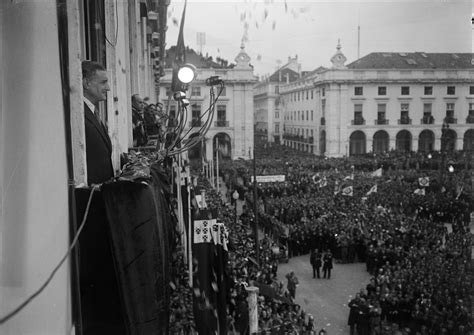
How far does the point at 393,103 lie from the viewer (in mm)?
53188

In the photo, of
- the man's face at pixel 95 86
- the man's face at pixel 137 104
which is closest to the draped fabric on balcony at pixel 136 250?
the man's face at pixel 95 86

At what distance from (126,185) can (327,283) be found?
14.0 m

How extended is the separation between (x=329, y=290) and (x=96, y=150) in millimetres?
12983

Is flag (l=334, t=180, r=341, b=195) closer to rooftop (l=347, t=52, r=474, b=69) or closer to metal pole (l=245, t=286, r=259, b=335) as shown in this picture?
metal pole (l=245, t=286, r=259, b=335)

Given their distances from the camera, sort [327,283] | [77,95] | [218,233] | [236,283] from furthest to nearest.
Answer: [327,283], [236,283], [218,233], [77,95]

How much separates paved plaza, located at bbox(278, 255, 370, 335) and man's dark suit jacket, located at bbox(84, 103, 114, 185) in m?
9.62

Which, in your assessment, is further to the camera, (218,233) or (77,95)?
(218,233)

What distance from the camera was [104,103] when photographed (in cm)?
345

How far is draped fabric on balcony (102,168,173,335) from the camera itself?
1.81 m

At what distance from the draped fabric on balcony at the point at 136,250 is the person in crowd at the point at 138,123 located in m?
3.92

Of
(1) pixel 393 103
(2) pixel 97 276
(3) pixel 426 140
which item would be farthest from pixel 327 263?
(3) pixel 426 140

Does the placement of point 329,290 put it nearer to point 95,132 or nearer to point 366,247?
point 366,247

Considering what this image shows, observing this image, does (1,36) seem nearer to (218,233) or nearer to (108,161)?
(108,161)

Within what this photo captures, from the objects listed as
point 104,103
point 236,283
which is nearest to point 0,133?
point 104,103
